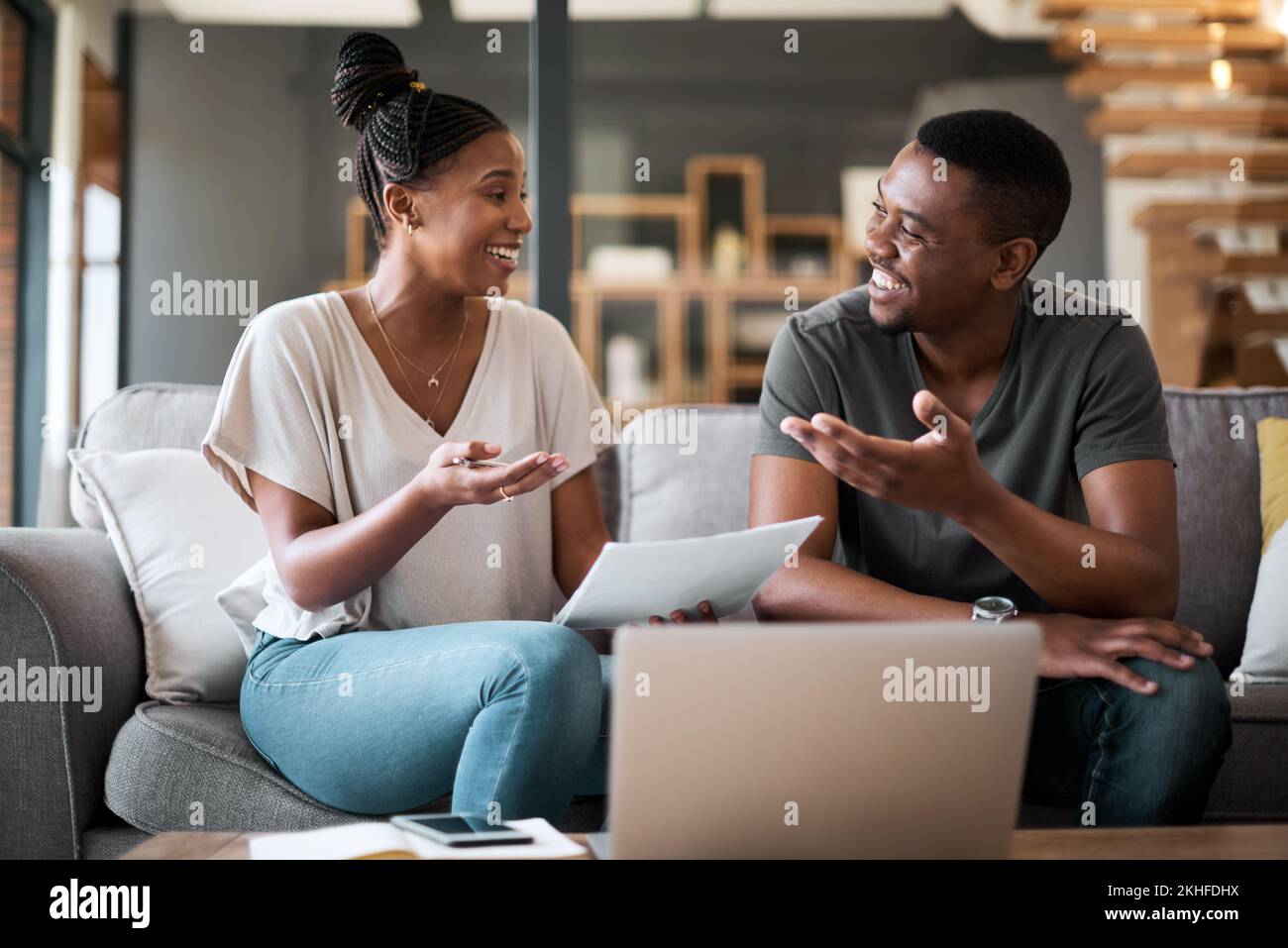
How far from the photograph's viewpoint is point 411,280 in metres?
1.66

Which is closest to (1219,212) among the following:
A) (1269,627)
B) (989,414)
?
(1269,627)

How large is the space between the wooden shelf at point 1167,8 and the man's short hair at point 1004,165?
3447 millimetres

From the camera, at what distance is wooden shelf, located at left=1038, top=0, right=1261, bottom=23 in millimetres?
4656

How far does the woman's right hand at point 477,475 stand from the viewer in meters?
1.26

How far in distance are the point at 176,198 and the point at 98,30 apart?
0.76m

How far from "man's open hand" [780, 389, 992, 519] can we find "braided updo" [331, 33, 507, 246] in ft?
2.20

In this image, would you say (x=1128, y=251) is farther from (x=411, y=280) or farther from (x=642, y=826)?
(x=642, y=826)

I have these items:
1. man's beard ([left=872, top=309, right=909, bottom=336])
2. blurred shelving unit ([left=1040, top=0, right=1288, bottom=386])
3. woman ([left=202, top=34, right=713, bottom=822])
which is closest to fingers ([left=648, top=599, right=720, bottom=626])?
woman ([left=202, top=34, right=713, bottom=822])

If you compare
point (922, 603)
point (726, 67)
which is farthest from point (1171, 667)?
point (726, 67)

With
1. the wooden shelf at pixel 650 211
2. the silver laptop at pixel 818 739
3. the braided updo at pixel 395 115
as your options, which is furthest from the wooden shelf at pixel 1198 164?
the silver laptop at pixel 818 739

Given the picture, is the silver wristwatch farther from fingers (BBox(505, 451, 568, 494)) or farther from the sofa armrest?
the sofa armrest

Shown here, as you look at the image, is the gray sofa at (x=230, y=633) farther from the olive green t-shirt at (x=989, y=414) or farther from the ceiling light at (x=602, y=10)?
the ceiling light at (x=602, y=10)

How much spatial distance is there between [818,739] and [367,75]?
1153 millimetres

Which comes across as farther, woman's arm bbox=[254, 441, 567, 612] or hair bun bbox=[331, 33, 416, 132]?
hair bun bbox=[331, 33, 416, 132]
